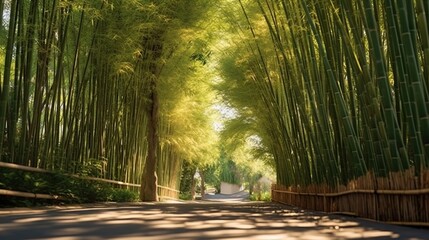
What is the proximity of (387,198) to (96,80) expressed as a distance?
178 inches

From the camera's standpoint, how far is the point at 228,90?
36.8ft

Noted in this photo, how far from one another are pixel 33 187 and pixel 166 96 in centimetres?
473

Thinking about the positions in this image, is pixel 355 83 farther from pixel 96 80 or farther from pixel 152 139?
pixel 152 139

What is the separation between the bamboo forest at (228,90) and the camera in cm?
330

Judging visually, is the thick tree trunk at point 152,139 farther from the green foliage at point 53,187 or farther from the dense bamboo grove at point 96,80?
the green foliage at point 53,187

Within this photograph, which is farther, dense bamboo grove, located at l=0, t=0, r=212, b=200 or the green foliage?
dense bamboo grove, located at l=0, t=0, r=212, b=200

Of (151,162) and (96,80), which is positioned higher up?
(96,80)

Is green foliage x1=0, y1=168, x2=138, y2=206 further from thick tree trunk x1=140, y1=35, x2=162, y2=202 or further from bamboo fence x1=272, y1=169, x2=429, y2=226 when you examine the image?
bamboo fence x1=272, y1=169, x2=429, y2=226

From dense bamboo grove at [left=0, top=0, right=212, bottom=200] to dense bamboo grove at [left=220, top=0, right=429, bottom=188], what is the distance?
5.30ft

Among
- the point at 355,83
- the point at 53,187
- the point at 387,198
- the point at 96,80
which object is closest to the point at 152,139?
the point at 96,80

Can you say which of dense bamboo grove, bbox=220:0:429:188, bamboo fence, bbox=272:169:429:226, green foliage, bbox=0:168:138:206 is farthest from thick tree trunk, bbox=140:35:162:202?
bamboo fence, bbox=272:169:429:226

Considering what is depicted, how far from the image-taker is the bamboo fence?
10.0 feet

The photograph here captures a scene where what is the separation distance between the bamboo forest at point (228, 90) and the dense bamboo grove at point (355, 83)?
0.01 meters

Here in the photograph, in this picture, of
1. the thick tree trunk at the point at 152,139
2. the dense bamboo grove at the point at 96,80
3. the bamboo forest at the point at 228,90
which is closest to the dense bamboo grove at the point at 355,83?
the bamboo forest at the point at 228,90
